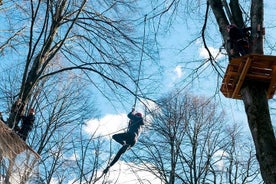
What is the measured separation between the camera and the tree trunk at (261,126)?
388cm

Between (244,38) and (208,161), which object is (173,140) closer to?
(208,161)

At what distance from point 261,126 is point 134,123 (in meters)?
5.73

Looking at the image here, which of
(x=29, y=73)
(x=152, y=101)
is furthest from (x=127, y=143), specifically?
(x=29, y=73)

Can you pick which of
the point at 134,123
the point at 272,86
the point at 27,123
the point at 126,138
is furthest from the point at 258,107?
the point at 126,138

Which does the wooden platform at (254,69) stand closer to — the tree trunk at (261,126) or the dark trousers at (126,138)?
the tree trunk at (261,126)

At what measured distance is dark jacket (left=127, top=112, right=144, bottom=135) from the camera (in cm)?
947

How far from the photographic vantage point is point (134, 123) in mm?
9766

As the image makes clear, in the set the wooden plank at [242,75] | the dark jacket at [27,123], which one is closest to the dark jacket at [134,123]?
the dark jacket at [27,123]

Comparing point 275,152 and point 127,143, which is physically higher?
point 127,143

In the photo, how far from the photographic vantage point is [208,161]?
15.5m

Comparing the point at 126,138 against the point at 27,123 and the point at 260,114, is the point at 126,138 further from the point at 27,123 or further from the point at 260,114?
the point at 260,114

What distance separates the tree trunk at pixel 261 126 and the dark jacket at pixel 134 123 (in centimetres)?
487

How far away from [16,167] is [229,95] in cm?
325

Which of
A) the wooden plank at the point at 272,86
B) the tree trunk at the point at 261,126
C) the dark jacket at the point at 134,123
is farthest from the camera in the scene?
the dark jacket at the point at 134,123
